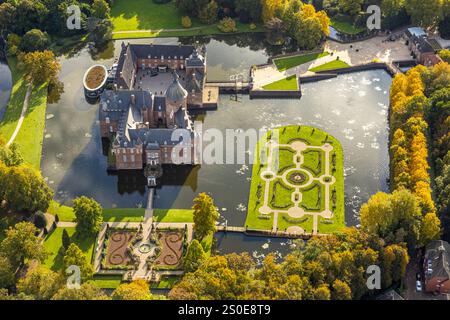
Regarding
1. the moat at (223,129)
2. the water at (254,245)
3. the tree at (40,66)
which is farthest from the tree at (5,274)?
the tree at (40,66)

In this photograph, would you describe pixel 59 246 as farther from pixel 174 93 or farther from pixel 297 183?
pixel 297 183

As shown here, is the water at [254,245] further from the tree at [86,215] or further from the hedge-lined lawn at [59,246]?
the hedge-lined lawn at [59,246]

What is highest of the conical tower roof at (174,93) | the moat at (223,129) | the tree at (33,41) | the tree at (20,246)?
the tree at (33,41)

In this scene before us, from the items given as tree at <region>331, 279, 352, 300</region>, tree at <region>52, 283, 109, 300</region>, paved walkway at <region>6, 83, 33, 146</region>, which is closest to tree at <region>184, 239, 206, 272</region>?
tree at <region>52, 283, 109, 300</region>

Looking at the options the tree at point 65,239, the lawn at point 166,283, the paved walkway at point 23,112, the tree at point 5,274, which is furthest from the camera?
the paved walkway at point 23,112

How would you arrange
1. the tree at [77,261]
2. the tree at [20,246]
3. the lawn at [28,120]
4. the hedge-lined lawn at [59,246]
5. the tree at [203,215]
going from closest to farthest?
the tree at [77,261], the tree at [20,246], the hedge-lined lawn at [59,246], the tree at [203,215], the lawn at [28,120]
